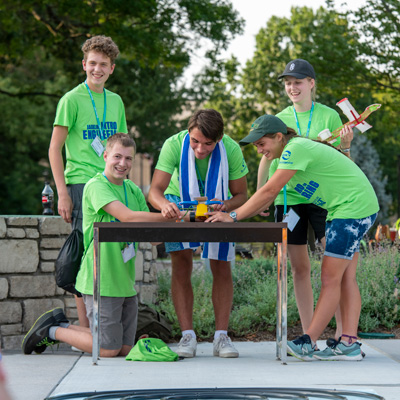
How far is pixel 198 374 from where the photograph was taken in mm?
4195

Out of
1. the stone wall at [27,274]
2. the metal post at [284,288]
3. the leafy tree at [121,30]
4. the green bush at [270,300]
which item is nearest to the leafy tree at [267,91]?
the leafy tree at [121,30]

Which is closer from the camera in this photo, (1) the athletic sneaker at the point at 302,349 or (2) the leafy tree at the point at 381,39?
(1) the athletic sneaker at the point at 302,349

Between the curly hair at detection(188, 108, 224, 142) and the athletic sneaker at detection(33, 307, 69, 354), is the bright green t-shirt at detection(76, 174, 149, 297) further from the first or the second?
the curly hair at detection(188, 108, 224, 142)

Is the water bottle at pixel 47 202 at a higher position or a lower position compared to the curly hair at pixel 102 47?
lower

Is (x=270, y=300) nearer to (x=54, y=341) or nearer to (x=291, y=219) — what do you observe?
(x=291, y=219)

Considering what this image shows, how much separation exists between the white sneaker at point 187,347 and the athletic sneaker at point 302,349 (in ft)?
2.11

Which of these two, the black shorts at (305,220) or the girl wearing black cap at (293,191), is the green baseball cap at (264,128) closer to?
the girl wearing black cap at (293,191)

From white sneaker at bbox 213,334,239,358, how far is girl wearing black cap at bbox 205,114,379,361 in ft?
1.33

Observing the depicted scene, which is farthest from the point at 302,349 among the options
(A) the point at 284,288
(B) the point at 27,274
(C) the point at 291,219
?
(B) the point at 27,274

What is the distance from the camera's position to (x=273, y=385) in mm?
3814

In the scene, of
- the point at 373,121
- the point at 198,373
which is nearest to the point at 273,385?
the point at 198,373

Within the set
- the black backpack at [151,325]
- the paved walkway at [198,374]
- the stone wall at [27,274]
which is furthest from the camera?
the stone wall at [27,274]

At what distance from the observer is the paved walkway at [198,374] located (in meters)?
3.83

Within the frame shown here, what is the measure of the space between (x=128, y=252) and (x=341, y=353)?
5.03 feet
